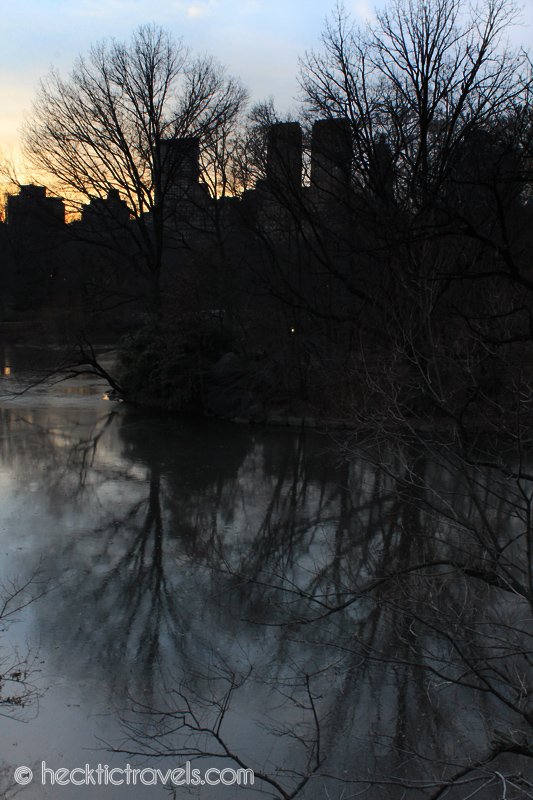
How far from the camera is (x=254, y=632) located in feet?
20.1

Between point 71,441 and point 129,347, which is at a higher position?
point 129,347

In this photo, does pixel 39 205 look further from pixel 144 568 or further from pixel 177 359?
pixel 144 568

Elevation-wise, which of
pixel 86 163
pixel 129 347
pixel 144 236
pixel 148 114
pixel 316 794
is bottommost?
pixel 316 794

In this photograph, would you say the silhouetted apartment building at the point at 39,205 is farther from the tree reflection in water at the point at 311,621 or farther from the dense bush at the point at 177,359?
the tree reflection in water at the point at 311,621

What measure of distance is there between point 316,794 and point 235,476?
804 cm

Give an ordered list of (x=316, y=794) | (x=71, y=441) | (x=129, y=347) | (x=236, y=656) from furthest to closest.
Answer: (x=129, y=347) → (x=71, y=441) → (x=236, y=656) → (x=316, y=794)

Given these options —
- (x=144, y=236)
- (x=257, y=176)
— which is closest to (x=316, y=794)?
(x=257, y=176)

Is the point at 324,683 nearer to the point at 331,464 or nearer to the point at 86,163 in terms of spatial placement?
the point at 331,464

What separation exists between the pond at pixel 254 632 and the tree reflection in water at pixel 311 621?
0.03m

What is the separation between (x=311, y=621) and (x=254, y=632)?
113cm

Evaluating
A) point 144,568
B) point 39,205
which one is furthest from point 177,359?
point 144,568

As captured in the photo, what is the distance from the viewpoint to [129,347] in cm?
2058

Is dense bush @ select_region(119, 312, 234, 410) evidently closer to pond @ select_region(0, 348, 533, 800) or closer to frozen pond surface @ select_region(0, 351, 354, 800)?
frozen pond surface @ select_region(0, 351, 354, 800)

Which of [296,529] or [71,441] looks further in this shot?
[71,441]
